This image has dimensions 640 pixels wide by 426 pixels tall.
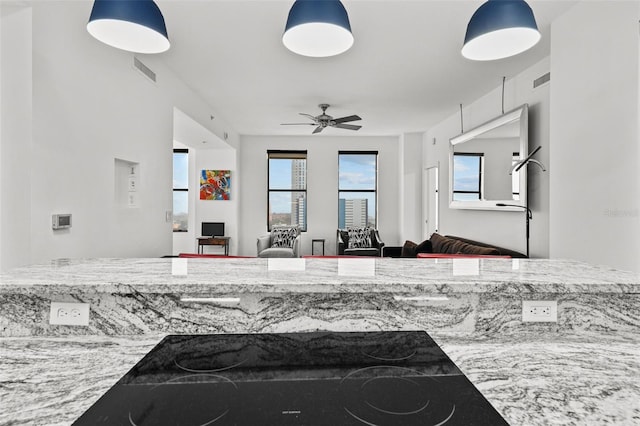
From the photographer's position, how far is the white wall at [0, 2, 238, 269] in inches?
80.9

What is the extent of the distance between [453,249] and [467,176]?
3.67 feet

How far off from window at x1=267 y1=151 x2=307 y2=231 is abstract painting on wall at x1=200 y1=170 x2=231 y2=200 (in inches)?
36.9

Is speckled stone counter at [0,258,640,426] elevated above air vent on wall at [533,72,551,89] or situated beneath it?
situated beneath

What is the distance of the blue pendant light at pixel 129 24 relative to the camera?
1.37 m

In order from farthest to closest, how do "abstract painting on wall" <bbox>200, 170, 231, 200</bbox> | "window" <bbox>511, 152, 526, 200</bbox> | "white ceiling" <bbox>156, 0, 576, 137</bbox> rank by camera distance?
"abstract painting on wall" <bbox>200, 170, 231, 200</bbox>, "window" <bbox>511, 152, 526, 200</bbox>, "white ceiling" <bbox>156, 0, 576, 137</bbox>

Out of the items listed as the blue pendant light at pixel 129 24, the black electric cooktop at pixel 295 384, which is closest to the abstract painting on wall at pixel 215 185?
the blue pendant light at pixel 129 24

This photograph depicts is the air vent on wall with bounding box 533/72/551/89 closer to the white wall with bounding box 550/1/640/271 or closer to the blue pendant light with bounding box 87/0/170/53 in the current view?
the white wall with bounding box 550/1/640/271

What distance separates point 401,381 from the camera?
32.1 inches

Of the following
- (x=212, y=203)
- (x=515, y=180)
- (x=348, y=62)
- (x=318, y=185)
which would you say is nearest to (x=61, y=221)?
(x=348, y=62)

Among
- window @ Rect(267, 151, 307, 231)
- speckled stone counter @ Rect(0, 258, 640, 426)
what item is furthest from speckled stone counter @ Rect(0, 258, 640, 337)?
window @ Rect(267, 151, 307, 231)

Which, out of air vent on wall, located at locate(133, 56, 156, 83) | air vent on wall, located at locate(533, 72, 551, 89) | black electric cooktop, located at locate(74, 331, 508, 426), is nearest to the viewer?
black electric cooktop, located at locate(74, 331, 508, 426)

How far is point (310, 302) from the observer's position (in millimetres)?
1083

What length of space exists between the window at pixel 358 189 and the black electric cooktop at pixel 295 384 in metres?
6.46

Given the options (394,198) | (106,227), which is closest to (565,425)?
(106,227)
